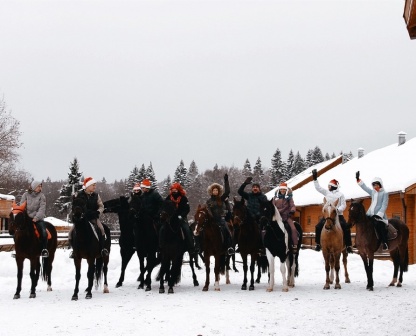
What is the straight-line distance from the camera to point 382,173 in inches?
1129

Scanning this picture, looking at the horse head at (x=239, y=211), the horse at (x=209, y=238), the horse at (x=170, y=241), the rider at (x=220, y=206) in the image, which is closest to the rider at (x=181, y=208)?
the horse at (x=170, y=241)

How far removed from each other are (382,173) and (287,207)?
1643 centimetres

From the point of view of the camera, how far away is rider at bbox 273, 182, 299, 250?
13.7 metres

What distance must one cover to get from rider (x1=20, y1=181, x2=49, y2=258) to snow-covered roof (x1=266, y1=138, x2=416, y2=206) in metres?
15.6

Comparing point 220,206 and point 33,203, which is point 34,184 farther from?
point 220,206

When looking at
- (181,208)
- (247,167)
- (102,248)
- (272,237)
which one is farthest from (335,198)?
(247,167)

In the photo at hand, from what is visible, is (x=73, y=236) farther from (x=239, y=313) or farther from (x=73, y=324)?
(x=239, y=313)

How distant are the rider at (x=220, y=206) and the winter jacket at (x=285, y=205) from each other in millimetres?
1363

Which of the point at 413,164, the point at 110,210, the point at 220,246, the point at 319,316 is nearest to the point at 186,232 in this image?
the point at 220,246

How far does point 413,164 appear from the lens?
27516mm

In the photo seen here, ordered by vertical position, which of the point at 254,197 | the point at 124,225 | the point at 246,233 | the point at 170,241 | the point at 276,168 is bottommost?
the point at 170,241

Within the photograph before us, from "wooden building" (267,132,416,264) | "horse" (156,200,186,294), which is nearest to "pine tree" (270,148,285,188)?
"wooden building" (267,132,416,264)

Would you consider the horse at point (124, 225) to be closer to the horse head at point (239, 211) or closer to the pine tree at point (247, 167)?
the horse head at point (239, 211)

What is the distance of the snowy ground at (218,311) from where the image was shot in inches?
326
